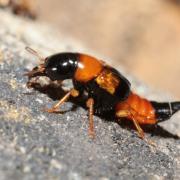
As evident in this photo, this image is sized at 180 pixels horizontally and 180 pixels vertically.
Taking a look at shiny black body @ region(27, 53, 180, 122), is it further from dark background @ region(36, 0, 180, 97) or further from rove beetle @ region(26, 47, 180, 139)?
dark background @ region(36, 0, 180, 97)

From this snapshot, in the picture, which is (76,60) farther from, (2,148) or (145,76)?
(145,76)

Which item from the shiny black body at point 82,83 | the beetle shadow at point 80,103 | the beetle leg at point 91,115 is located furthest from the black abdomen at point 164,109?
the beetle leg at point 91,115

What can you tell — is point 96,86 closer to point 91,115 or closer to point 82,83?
point 82,83

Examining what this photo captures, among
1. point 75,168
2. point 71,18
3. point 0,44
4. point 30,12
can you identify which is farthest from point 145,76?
point 75,168

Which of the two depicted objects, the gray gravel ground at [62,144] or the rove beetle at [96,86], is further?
the rove beetle at [96,86]

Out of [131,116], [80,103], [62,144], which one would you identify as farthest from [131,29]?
[62,144]

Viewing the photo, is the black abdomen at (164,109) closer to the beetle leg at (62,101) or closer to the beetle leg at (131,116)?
the beetle leg at (131,116)
